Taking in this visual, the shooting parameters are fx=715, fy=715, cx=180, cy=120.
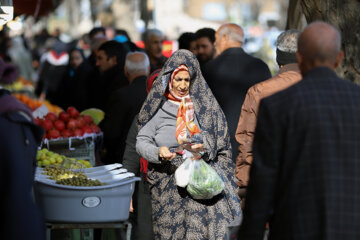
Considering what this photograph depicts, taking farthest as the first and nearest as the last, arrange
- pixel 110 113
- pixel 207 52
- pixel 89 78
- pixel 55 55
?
pixel 55 55, pixel 89 78, pixel 207 52, pixel 110 113

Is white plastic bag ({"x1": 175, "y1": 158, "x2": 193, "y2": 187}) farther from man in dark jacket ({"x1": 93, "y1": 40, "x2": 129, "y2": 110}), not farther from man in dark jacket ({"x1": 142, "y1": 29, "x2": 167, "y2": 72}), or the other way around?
man in dark jacket ({"x1": 142, "y1": 29, "x2": 167, "y2": 72})

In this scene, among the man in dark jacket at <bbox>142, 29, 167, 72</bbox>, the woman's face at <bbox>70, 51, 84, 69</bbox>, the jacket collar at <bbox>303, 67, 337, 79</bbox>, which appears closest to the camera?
the jacket collar at <bbox>303, 67, 337, 79</bbox>

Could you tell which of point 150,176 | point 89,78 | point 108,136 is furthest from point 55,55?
point 150,176

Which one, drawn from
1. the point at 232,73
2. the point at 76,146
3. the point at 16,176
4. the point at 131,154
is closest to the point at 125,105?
the point at 76,146

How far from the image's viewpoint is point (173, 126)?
19.5 feet

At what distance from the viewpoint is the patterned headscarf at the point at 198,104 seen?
5883mm

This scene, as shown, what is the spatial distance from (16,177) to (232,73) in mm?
4181

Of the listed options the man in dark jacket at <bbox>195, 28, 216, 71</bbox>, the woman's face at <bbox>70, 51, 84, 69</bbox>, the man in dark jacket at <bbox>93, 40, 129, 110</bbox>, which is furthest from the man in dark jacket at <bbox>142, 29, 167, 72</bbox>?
the woman's face at <bbox>70, 51, 84, 69</bbox>

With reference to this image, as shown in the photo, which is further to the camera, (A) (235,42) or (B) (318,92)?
(A) (235,42)

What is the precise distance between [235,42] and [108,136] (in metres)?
1.73

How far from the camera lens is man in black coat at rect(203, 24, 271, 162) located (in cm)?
750

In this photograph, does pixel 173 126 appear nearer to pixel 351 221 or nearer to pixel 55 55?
pixel 351 221

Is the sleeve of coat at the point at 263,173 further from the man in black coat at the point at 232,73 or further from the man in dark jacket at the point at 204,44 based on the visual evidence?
the man in dark jacket at the point at 204,44

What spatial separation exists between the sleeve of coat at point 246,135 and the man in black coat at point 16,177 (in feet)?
6.43
